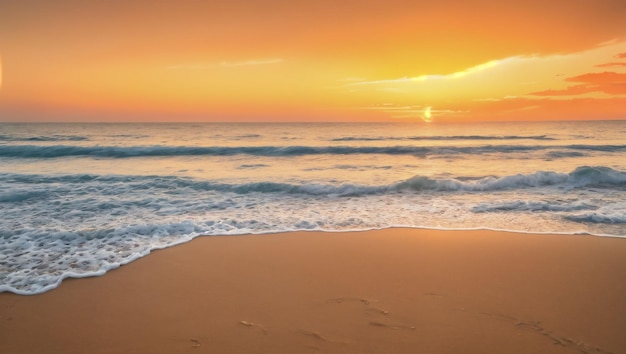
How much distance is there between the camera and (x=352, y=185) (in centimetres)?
1120

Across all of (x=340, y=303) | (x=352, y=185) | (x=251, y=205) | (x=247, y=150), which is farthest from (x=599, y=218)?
(x=247, y=150)

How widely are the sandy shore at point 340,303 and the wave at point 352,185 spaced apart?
5.11 m

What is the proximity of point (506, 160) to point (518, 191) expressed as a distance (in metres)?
8.51

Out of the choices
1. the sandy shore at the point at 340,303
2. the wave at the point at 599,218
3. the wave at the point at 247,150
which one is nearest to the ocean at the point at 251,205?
the wave at the point at 599,218

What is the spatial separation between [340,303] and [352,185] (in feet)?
24.1

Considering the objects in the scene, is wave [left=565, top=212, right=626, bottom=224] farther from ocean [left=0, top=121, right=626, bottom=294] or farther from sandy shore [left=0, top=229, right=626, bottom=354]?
sandy shore [left=0, top=229, right=626, bottom=354]

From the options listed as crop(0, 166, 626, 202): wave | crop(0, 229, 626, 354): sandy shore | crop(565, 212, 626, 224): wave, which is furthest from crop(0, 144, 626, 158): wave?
crop(0, 229, 626, 354): sandy shore

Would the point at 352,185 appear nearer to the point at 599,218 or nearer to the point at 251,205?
the point at 251,205

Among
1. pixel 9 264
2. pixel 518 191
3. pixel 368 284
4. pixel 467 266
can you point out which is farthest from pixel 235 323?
pixel 518 191

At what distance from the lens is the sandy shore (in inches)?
131

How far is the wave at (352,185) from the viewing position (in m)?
10.8

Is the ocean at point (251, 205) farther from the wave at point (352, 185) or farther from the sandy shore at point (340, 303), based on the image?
the sandy shore at point (340, 303)

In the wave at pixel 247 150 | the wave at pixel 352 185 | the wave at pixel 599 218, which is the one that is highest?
the wave at pixel 247 150

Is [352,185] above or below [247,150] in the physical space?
below
